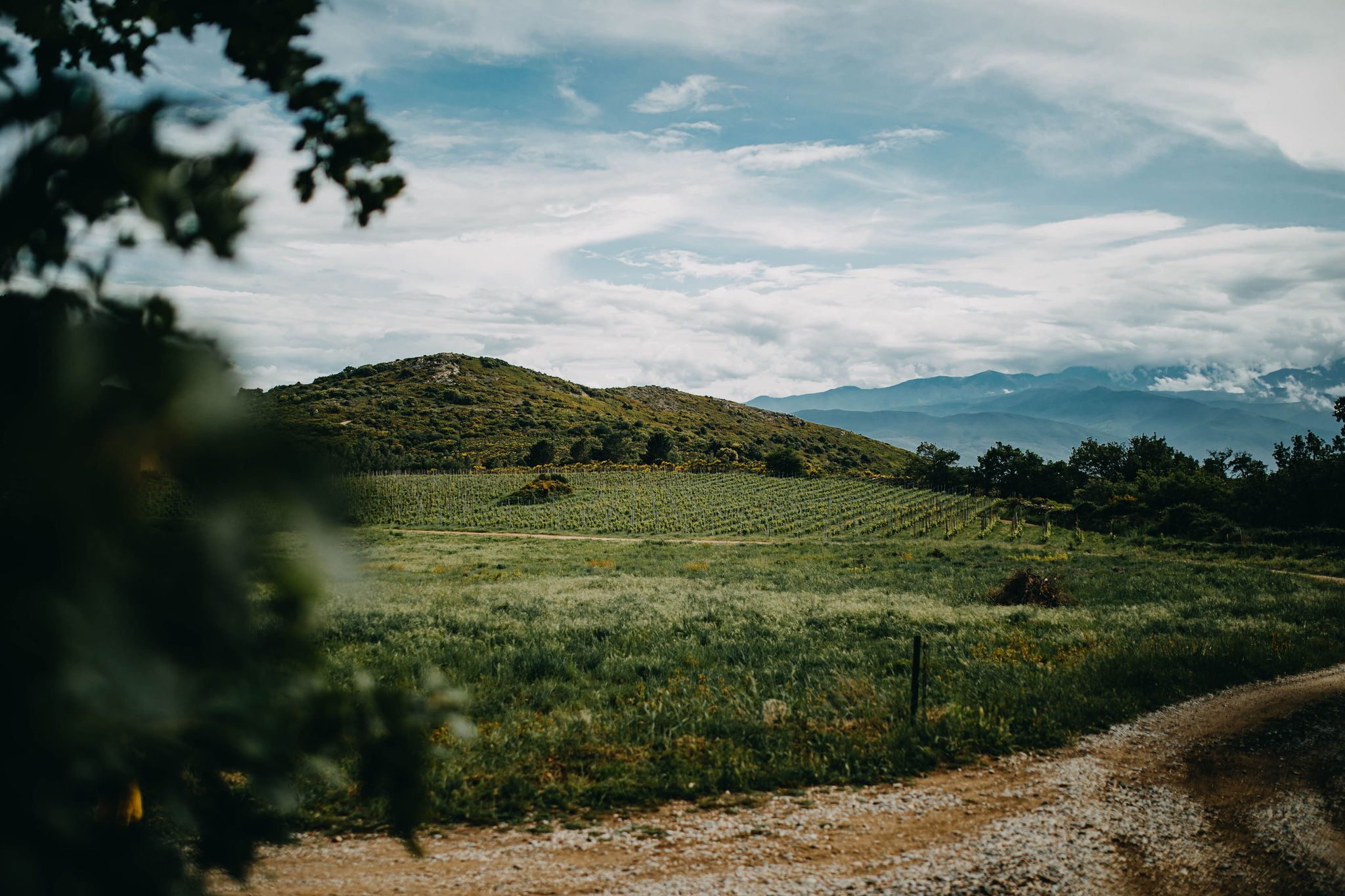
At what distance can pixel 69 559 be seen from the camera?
1.19 m

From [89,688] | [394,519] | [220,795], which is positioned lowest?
[394,519]

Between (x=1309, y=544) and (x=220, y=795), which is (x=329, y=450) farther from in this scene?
(x=1309, y=544)

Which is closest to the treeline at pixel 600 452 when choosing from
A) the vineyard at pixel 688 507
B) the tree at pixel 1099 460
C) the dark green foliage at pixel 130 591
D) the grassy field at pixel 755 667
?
the vineyard at pixel 688 507

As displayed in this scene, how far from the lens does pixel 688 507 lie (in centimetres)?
7269

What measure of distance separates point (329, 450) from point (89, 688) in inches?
22.3

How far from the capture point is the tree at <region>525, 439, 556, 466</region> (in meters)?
119

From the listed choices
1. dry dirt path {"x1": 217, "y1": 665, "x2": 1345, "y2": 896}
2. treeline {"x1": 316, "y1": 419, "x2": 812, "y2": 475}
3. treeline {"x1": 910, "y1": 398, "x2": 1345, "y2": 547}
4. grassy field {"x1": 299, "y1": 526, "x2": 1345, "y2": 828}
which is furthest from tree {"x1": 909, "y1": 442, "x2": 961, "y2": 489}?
dry dirt path {"x1": 217, "y1": 665, "x2": 1345, "y2": 896}

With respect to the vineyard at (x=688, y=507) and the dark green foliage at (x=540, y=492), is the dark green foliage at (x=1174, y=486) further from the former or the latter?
the dark green foliage at (x=540, y=492)

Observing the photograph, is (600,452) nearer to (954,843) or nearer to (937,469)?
(937,469)

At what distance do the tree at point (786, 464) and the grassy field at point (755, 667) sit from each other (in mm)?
88600

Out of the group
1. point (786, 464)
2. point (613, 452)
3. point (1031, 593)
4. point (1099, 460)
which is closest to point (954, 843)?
point (1031, 593)

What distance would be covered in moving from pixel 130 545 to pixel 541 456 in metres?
121

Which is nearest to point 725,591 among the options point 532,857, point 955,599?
point 955,599

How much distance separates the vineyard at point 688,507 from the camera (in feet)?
199
